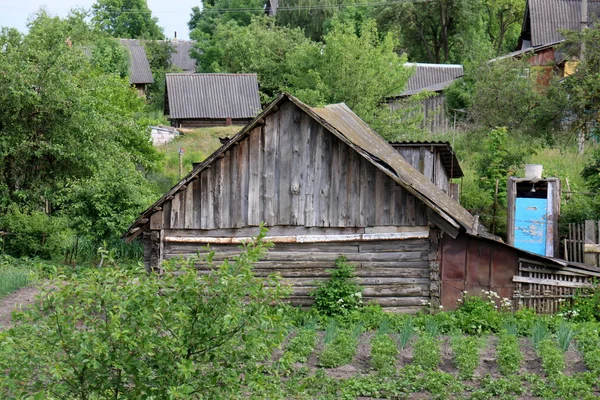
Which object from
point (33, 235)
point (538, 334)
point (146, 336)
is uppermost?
point (33, 235)

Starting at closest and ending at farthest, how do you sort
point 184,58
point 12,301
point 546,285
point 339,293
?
1. point 339,293
2. point 546,285
3. point 12,301
4. point 184,58

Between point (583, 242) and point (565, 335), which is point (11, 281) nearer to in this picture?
point (565, 335)

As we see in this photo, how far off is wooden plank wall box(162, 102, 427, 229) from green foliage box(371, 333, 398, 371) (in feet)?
10.1

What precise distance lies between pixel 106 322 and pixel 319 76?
2550cm

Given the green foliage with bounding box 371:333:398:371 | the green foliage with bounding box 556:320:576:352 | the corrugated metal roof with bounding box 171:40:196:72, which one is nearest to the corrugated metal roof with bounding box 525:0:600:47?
the green foliage with bounding box 556:320:576:352

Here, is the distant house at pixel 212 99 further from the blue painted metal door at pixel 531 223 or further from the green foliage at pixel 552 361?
the green foliage at pixel 552 361

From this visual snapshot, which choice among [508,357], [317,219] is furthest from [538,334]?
[317,219]

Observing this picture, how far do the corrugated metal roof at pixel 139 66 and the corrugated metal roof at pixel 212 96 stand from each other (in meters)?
10.1

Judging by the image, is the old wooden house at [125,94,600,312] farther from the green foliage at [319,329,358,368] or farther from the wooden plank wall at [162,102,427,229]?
the green foliage at [319,329,358,368]

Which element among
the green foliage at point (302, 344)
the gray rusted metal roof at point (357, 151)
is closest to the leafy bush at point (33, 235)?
the gray rusted metal roof at point (357, 151)

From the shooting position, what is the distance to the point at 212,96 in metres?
45.2

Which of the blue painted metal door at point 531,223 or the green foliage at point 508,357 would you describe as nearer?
the green foliage at point 508,357

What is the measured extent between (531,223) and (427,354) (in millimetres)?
9349

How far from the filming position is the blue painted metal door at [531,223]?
2131 cm
